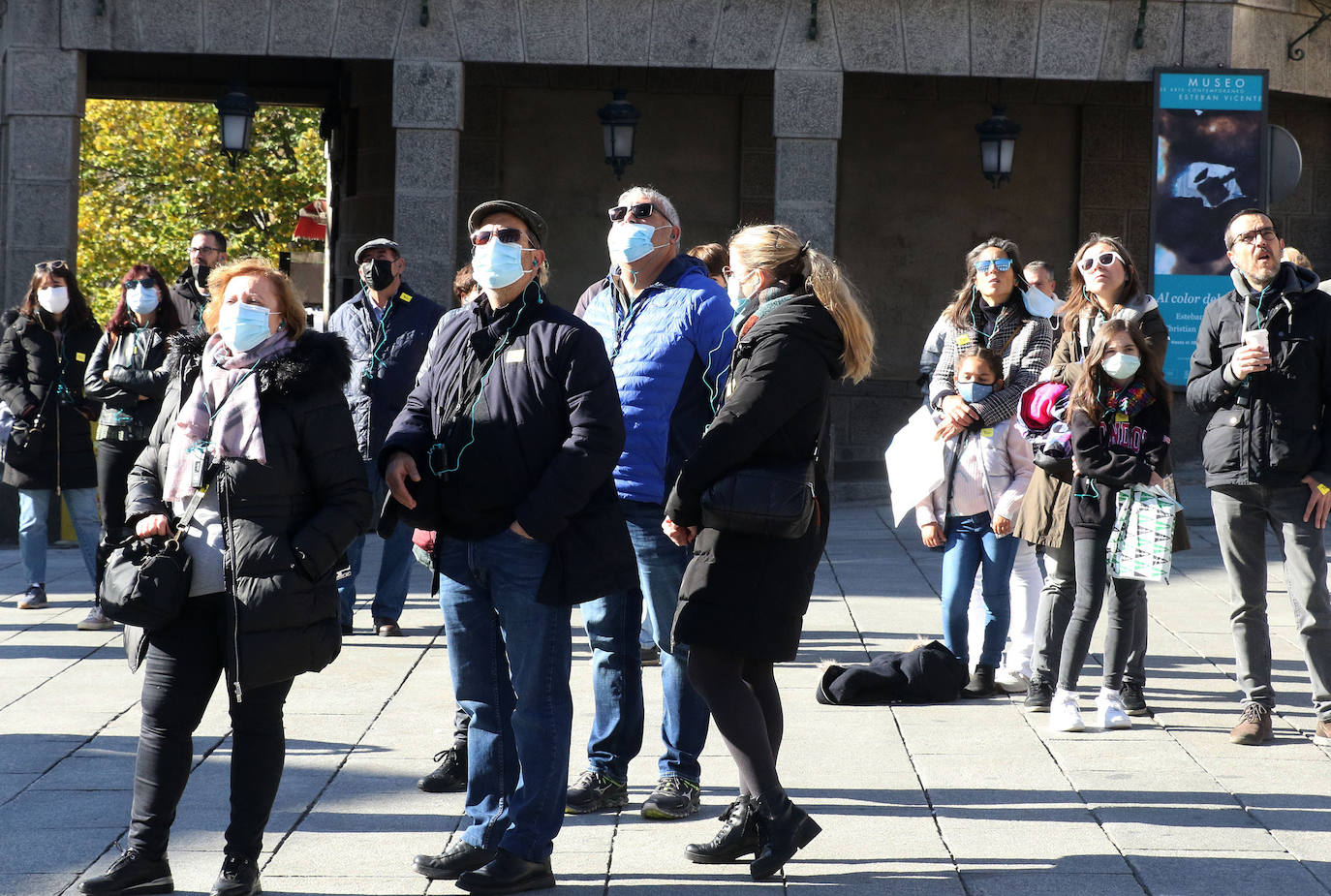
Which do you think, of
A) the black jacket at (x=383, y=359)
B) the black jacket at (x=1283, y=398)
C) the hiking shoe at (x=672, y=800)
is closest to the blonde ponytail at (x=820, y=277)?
the hiking shoe at (x=672, y=800)

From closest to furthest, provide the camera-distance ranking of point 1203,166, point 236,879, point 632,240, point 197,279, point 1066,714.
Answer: point 236,879
point 632,240
point 1066,714
point 197,279
point 1203,166

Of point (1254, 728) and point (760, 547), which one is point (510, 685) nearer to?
point (760, 547)

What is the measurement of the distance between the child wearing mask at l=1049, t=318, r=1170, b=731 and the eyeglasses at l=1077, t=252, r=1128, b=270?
1.04 ft

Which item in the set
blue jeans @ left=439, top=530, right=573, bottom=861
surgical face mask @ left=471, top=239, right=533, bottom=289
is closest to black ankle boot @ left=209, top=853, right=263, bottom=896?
blue jeans @ left=439, top=530, right=573, bottom=861

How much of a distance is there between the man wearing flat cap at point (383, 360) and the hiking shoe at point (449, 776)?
2602 millimetres

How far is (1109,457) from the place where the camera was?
606 centimetres

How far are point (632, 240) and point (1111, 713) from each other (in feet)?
9.20

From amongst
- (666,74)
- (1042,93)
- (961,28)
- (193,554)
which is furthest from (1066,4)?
(193,554)

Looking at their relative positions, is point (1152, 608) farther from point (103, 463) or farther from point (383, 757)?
point (103, 463)

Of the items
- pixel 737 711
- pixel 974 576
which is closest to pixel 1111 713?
pixel 974 576

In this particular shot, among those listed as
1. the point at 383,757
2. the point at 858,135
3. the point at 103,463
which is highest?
the point at 858,135

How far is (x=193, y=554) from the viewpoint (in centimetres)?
428

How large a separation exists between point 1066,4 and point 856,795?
9326 millimetres

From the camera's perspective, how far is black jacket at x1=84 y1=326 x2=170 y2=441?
8156mm
